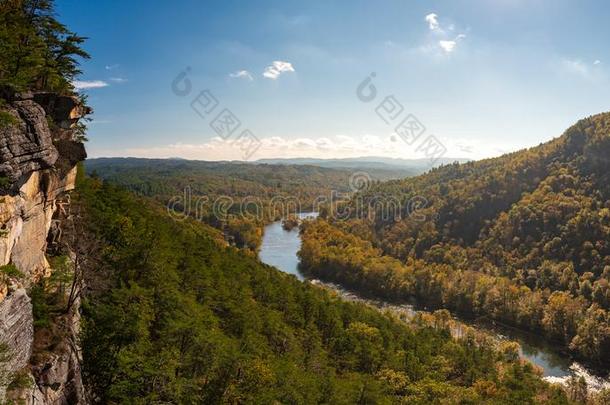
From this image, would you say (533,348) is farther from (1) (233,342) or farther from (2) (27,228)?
(2) (27,228)

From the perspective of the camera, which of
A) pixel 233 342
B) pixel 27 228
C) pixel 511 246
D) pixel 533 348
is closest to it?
pixel 27 228

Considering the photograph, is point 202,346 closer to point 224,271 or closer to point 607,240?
point 224,271

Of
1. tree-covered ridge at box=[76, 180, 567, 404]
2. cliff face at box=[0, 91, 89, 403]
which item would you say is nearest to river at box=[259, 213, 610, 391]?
tree-covered ridge at box=[76, 180, 567, 404]

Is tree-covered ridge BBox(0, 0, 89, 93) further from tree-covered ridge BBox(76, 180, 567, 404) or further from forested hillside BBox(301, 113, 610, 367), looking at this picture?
forested hillside BBox(301, 113, 610, 367)

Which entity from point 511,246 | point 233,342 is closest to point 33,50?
point 233,342

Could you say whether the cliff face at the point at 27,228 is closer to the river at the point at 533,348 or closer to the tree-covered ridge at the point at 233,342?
the tree-covered ridge at the point at 233,342

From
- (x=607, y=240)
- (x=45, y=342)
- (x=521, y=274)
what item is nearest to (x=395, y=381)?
(x=45, y=342)
